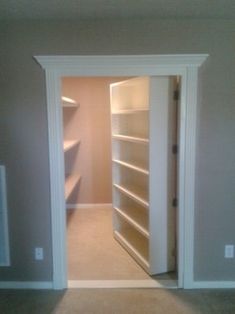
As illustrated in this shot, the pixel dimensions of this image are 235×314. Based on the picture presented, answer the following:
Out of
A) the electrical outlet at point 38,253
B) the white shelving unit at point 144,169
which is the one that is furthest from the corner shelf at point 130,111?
the electrical outlet at point 38,253

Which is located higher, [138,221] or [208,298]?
[138,221]

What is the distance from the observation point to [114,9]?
6.94 feet

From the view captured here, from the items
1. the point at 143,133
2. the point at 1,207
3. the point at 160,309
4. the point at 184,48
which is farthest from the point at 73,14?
the point at 160,309

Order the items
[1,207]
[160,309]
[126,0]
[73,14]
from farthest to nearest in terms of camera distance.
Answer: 1. [1,207]
2. [160,309]
3. [73,14]
4. [126,0]

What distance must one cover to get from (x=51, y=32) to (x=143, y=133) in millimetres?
1467

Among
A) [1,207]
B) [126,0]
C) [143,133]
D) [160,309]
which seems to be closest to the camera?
[126,0]

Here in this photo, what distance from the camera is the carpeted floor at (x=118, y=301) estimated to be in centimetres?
234

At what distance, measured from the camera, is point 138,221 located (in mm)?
3314

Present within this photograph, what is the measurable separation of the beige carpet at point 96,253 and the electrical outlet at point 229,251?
790mm

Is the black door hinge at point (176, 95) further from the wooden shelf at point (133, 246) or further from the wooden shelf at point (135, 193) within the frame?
the wooden shelf at point (133, 246)

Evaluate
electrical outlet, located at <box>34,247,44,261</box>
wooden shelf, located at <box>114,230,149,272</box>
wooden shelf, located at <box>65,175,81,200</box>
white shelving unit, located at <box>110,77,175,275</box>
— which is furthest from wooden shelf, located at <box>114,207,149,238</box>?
electrical outlet, located at <box>34,247,44,261</box>

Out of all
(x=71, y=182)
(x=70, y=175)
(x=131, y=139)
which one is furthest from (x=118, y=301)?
(x=70, y=175)

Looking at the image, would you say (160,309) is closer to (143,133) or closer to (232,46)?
(143,133)

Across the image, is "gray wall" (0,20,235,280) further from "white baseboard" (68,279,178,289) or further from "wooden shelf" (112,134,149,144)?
"wooden shelf" (112,134,149,144)
